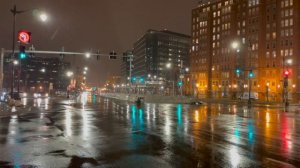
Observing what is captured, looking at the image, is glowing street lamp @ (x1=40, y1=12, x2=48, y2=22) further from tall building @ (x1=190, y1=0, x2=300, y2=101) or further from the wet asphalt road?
tall building @ (x1=190, y1=0, x2=300, y2=101)

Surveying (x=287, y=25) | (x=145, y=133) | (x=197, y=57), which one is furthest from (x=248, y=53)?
(x=145, y=133)

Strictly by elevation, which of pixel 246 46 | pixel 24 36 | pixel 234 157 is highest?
pixel 246 46

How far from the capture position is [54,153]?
1093cm

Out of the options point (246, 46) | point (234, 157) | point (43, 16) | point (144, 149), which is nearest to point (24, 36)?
point (43, 16)

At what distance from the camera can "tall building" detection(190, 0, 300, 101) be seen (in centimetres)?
11762

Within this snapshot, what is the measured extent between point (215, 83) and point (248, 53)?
22409mm

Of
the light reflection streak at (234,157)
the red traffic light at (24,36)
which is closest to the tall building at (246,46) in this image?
the red traffic light at (24,36)

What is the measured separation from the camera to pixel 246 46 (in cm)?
13488

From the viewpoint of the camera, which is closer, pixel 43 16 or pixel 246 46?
pixel 43 16

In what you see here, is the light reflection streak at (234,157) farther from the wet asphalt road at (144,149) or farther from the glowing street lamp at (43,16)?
the glowing street lamp at (43,16)

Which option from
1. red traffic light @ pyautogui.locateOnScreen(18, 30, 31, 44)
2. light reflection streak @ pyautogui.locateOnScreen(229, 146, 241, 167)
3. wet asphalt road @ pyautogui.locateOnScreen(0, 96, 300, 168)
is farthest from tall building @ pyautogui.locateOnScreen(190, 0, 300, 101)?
light reflection streak @ pyautogui.locateOnScreen(229, 146, 241, 167)

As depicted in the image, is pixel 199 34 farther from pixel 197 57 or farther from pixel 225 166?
pixel 225 166

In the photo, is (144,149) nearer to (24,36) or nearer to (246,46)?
(24,36)

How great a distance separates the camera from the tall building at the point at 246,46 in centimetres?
11762
